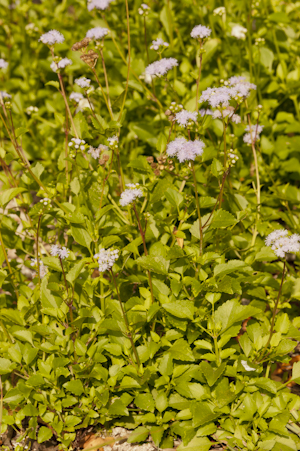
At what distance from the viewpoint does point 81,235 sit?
2.04m

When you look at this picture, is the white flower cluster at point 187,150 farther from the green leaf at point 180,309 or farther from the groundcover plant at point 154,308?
the green leaf at point 180,309

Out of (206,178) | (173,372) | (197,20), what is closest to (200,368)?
(173,372)

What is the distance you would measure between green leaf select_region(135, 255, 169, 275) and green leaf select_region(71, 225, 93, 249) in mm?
298

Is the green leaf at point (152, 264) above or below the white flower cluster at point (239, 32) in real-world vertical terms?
below

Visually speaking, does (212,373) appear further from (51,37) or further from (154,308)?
(51,37)

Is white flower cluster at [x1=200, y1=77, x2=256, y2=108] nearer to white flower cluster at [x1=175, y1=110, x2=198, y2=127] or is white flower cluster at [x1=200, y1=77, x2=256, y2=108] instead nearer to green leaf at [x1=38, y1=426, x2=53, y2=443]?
white flower cluster at [x1=175, y1=110, x2=198, y2=127]

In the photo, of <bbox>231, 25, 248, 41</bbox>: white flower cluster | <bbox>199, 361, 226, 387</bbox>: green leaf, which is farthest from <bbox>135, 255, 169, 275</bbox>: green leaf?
<bbox>231, 25, 248, 41</bbox>: white flower cluster

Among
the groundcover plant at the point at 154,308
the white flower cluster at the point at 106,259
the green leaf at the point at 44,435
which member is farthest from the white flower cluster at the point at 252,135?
the green leaf at the point at 44,435

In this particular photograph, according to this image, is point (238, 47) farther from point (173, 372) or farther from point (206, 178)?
point (173, 372)

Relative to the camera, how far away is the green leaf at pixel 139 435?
180cm

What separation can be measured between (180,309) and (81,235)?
0.60m

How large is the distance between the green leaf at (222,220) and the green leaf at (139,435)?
92cm

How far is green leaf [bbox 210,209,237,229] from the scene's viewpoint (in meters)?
1.85

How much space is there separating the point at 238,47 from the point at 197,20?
0.50m
